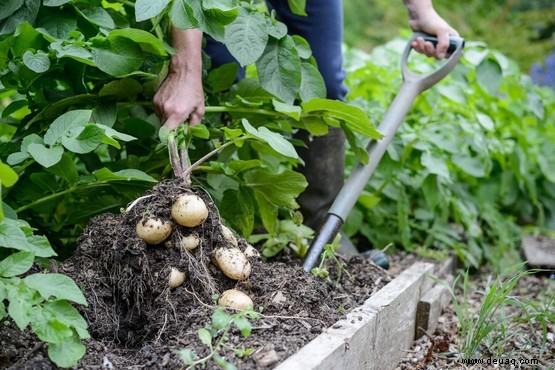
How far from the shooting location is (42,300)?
4.38ft

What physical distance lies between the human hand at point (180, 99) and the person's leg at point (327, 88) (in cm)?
72

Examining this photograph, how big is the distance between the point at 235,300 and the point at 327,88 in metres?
1.19

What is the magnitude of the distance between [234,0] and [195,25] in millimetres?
176

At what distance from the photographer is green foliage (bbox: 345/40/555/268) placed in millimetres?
2930

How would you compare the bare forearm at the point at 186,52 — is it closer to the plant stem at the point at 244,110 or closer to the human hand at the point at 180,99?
the human hand at the point at 180,99


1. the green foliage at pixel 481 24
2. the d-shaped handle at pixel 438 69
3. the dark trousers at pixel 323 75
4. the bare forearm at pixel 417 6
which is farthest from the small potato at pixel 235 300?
A: the green foliage at pixel 481 24

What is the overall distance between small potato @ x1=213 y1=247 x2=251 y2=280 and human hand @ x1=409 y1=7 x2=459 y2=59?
124cm

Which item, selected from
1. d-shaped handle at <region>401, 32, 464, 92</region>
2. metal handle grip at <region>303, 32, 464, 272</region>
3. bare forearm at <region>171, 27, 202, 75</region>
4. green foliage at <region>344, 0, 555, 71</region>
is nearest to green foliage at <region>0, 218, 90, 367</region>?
bare forearm at <region>171, 27, 202, 75</region>

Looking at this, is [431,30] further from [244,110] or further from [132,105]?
[132,105]

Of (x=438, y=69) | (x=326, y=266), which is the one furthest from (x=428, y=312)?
(x=438, y=69)

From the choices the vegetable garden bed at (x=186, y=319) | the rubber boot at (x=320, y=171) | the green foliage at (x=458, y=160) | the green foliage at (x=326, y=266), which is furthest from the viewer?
the green foliage at (x=458, y=160)

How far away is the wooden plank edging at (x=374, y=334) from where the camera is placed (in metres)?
1.46

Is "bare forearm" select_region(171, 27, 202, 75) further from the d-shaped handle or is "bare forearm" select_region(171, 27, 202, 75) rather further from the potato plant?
the d-shaped handle

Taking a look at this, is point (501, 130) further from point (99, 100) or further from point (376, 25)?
point (376, 25)
